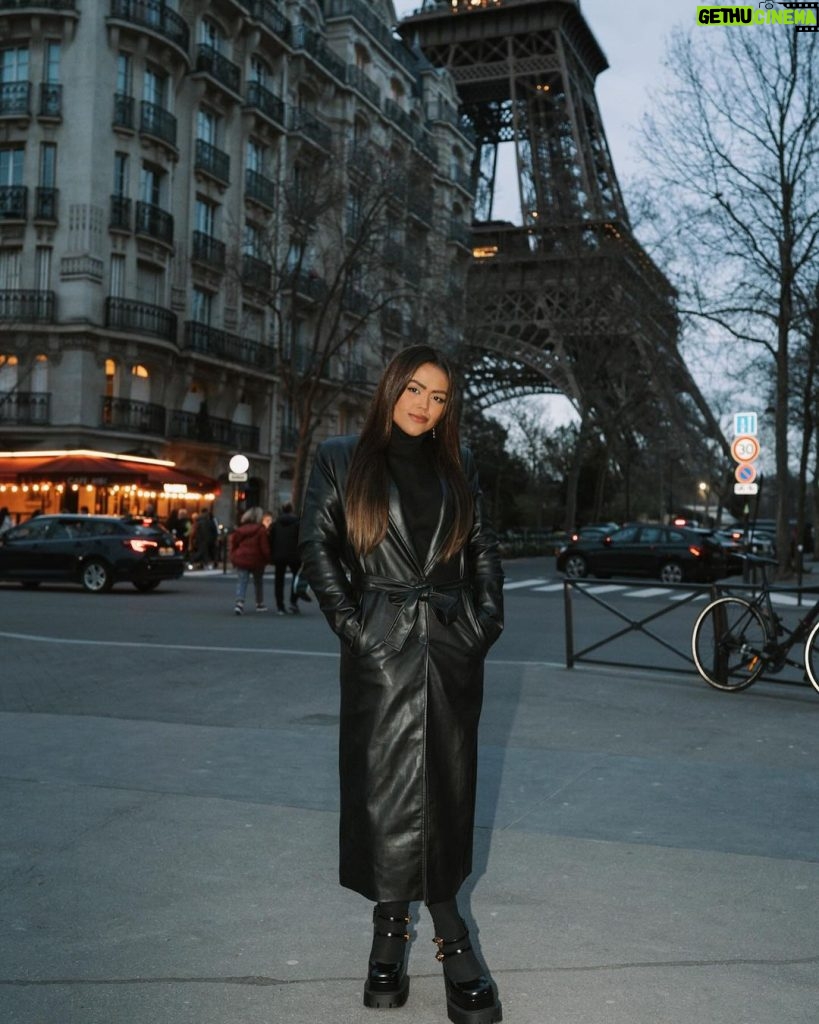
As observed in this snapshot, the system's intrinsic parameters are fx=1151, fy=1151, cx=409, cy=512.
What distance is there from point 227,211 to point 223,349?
4801 mm

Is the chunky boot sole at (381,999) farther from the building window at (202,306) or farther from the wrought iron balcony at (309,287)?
the wrought iron balcony at (309,287)

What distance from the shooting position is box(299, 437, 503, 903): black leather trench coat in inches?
119

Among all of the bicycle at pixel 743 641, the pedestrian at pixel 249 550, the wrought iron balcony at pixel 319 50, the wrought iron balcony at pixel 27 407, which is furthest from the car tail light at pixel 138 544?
the wrought iron balcony at pixel 319 50

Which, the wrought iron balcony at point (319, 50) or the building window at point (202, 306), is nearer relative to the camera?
the building window at point (202, 306)

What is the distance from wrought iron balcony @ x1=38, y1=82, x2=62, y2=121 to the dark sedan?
63.0ft

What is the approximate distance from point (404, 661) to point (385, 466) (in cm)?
55

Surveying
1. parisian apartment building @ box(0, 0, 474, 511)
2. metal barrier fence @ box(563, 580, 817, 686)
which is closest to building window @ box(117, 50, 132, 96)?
parisian apartment building @ box(0, 0, 474, 511)

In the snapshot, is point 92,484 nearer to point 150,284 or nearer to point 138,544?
point 150,284

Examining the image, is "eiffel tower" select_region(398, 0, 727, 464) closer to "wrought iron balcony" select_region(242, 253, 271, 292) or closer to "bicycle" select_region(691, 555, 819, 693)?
"wrought iron balcony" select_region(242, 253, 271, 292)

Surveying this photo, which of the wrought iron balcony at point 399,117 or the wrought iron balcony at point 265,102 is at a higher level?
the wrought iron balcony at point 399,117

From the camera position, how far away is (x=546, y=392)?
6088 centimetres

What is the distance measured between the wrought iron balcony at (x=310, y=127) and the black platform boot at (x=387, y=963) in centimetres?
4088

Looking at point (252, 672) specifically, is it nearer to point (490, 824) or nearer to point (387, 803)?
point (490, 824)

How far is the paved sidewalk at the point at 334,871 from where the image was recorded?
3129mm
